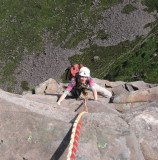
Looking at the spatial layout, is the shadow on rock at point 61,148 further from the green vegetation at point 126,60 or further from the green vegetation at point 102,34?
the green vegetation at point 102,34

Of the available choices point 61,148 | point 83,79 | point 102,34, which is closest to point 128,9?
point 102,34

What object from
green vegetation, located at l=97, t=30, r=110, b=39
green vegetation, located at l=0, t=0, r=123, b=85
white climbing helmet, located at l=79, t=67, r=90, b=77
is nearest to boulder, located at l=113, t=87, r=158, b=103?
white climbing helmet, located at l=79, t=67, r=90, b=77

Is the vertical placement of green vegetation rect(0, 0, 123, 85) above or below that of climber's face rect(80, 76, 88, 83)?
above

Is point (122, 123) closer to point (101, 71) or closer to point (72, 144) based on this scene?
point (72, 144)

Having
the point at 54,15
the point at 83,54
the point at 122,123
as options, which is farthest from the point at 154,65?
the point at 54,15

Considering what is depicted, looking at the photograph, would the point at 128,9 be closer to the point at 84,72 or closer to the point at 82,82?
the point at 82,82

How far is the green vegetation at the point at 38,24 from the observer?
170ft

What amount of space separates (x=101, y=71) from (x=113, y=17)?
19667mm

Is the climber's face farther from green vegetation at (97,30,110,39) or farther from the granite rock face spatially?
green vegetation at (97,30,110,39)

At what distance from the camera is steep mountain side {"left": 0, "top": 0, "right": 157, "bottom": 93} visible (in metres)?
45.9

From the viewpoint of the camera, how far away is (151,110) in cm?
786

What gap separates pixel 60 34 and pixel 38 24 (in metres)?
8.27

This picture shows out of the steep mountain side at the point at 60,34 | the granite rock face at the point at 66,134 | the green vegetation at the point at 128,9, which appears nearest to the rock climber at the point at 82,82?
the granite rock face at the point at 66,134

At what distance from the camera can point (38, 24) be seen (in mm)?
57594
